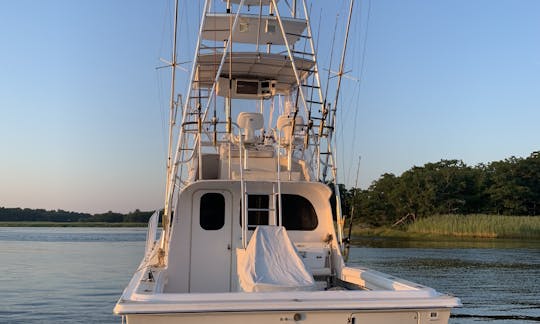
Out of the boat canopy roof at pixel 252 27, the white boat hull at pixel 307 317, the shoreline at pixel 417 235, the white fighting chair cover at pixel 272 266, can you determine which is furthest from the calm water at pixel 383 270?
the shoreline at pixel 417 235

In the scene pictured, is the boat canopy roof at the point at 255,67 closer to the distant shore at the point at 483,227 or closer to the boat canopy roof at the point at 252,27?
the boat canopy roof at the point at 252,27

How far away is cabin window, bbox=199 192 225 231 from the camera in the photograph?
884 cm

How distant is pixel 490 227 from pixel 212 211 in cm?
4124

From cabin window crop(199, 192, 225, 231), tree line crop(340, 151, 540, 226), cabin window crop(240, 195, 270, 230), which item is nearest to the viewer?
cabin window crop(199, 192, 225, 231)

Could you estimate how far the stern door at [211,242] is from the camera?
28.2ft

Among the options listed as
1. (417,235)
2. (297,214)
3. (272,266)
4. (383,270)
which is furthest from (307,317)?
(417,235)

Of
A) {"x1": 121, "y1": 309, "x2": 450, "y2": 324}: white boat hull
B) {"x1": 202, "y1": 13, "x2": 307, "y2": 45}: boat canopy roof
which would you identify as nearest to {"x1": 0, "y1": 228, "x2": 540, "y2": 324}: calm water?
{"x1": 202, "y1": 13, "x2": 307, "y2": 45}: boat canopy roof

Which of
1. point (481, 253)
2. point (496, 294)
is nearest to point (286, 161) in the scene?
point (496, 294)

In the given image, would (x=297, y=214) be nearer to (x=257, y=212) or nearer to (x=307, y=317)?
(x=257, y=212)

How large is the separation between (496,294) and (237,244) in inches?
444

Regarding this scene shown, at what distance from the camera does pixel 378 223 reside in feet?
215

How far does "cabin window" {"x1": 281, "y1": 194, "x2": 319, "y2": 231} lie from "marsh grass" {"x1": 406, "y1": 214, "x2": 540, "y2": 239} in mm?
40271

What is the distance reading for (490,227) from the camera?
45812mm

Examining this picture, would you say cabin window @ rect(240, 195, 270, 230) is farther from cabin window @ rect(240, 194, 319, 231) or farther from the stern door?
the stern door
